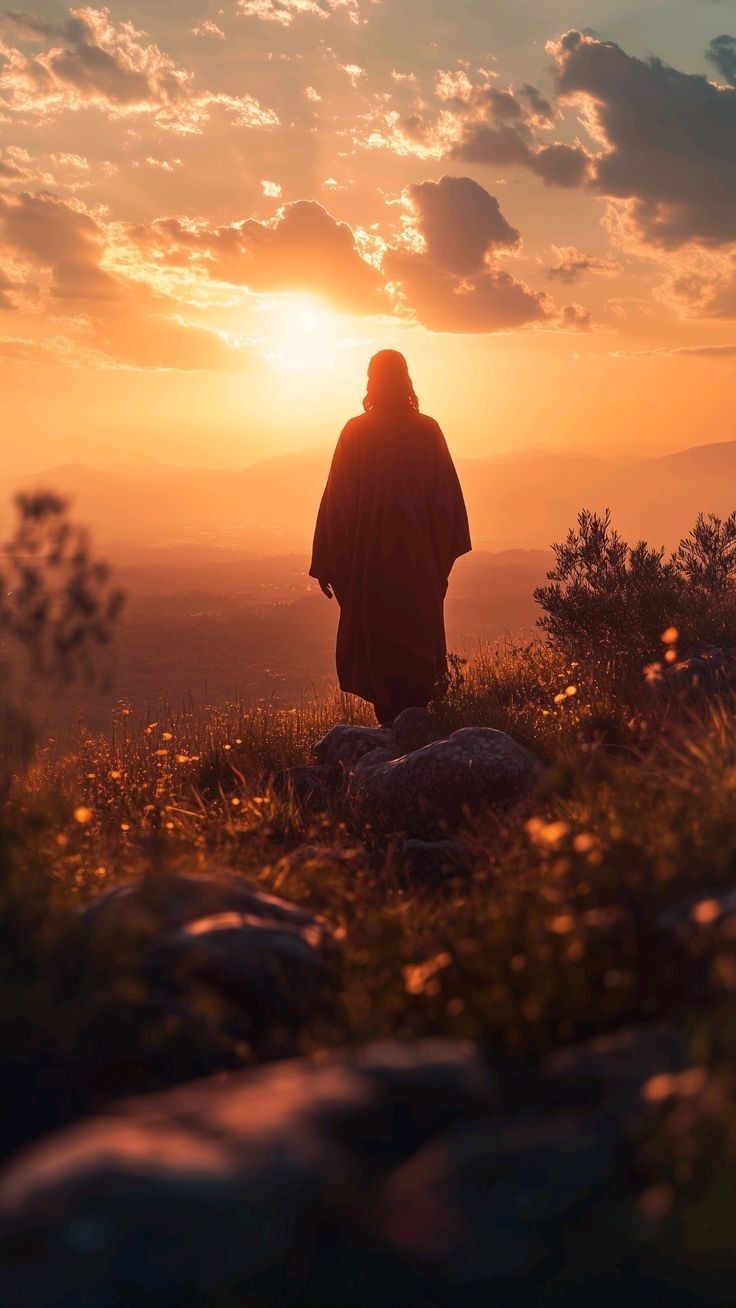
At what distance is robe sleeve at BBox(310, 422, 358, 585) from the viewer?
11.7m

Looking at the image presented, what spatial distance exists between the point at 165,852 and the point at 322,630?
95.8 metres

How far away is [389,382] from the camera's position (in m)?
11.6

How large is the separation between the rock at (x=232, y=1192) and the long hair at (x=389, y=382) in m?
9.69

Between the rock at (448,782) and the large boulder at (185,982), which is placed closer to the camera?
the large boulder at (185,982)

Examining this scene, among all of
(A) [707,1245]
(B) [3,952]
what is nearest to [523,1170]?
(A) [707,1245]

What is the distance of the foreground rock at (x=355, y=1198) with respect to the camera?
216 cm

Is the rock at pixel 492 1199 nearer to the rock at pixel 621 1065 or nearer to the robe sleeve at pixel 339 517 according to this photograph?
the rock at pixel 621 1065

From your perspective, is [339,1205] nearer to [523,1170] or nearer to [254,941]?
[523,1170]

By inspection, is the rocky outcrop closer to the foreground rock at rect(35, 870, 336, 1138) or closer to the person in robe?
the person in robe

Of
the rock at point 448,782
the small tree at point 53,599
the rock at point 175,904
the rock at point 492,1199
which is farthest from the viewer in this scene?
the small tree at point 53,599

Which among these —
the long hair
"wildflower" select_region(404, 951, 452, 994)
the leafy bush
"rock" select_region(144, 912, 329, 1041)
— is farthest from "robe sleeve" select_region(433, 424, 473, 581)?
"wildflower" select_region(404, 951, 452, 994)

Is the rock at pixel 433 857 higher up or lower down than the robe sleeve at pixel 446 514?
lower down

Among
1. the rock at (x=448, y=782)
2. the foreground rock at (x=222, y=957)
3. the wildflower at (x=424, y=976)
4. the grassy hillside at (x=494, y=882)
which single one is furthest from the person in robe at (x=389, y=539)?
the wildflower at (x=424, y=976)

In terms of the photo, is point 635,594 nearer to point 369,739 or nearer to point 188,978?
point 369,739
